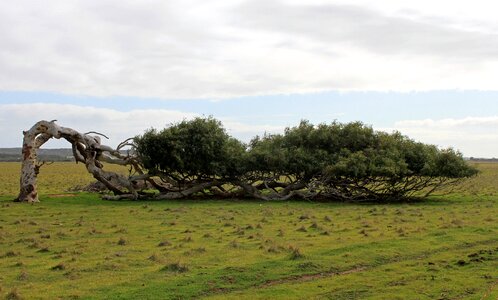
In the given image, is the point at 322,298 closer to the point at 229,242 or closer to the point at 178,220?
the point at 229,242

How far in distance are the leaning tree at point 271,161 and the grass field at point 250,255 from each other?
255 inches

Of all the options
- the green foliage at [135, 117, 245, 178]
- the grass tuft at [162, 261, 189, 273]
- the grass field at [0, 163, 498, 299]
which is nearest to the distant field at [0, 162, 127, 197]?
the green foliage at [135, 117, 245, 178]

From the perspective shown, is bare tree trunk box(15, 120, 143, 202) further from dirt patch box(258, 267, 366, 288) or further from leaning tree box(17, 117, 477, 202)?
dirt patch box(258, 267, 366, 288)

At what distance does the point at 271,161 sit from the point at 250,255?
1921 cm

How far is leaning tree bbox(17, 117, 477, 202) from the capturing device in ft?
112

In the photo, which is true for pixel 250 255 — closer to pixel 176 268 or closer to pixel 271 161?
pixel 176 268

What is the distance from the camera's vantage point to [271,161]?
35.0 meters

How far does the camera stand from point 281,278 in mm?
13164

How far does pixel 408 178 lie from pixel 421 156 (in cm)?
182

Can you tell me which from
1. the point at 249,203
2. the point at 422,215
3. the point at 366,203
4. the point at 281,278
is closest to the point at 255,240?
the point at 281,278

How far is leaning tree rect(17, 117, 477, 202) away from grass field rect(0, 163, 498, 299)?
6.48 m

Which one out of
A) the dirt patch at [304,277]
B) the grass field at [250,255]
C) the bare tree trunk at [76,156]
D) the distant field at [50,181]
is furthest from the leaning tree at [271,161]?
the dirt patch at [304,277]

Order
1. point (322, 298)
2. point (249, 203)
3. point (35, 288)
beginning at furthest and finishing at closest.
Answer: point (249, 203) < point (35, 288) < point (322, 298)

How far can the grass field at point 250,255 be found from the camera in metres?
12.1
